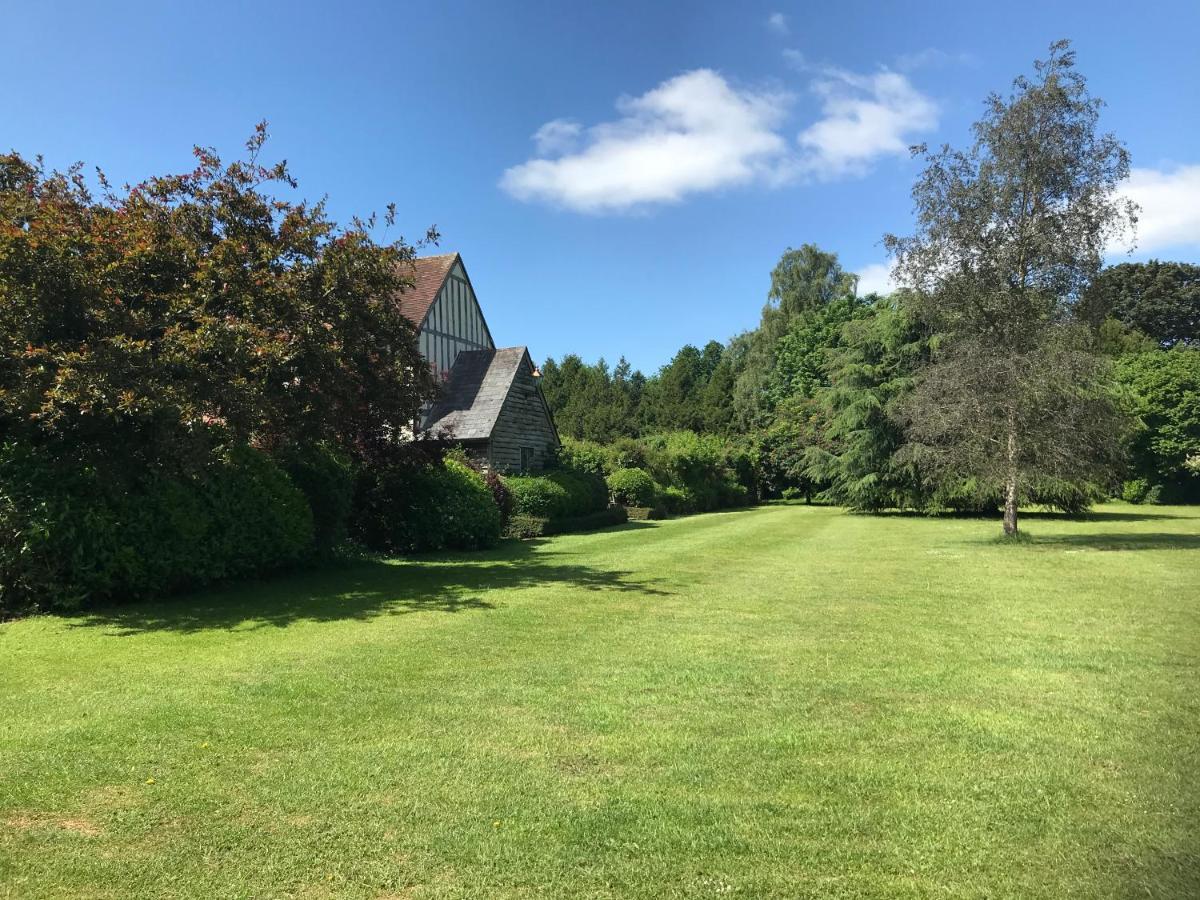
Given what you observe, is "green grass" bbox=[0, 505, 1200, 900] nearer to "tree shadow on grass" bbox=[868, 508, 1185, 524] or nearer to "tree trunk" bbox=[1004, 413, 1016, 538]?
"tree trunk" bbox=[1004, 413, 1016, 538]

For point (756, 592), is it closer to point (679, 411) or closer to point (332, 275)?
point (332, 275)

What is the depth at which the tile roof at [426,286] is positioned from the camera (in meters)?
28.2

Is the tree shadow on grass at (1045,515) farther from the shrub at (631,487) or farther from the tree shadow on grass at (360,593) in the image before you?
the tree shadow on grass at (360,593)

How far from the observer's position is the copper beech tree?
880cm

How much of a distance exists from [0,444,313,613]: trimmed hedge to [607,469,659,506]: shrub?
68.4 feet

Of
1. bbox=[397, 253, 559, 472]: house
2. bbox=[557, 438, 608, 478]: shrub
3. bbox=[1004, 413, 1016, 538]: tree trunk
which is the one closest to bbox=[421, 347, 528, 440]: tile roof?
bbox=[397, 253, 559, 472]: house

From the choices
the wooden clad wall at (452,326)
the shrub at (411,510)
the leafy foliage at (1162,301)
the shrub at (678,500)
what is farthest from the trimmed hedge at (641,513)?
the leafy foliage at (1162,301)

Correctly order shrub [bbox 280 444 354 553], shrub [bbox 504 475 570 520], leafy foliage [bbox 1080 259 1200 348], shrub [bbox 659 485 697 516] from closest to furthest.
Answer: shrub [bbox 280 444 354 553] → shrub [bbox 504 475 570 520] → shrub [bbox 659 485 697 516] → leafy foliage [bbox 1080 259 1200 348]

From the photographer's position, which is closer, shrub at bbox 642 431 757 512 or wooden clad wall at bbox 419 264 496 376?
wooden clad wall at bbox 419 264 496 376

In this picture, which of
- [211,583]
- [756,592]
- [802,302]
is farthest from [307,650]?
[802,302]

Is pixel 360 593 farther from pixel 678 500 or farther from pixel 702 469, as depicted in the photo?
pixel 702 469

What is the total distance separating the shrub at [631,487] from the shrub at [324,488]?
18.4 meters

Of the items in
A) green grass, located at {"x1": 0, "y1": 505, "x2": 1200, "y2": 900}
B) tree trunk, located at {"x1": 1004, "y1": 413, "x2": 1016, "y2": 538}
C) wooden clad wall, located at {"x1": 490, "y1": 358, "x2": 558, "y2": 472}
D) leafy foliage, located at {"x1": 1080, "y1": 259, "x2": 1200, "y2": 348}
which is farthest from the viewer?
leafy foliage, located at {"x1": 1080, "y1": 259, "x2": 1200, "y2": 348}

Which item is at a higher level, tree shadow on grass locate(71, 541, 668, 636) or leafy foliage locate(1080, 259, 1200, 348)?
leafy foliage locate(1080, 259, 1200, 348)
